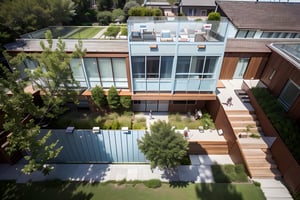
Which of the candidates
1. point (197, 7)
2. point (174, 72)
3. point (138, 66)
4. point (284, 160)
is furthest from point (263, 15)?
point (138, 66)

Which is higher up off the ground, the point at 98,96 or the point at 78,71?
the point at 78,71

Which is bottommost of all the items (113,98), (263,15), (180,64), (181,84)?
(113,98)

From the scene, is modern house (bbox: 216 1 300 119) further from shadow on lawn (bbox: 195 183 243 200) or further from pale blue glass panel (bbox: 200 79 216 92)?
shadow on lawn (bbox: 195 183 243 200)

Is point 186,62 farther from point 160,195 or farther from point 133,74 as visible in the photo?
point 160,195

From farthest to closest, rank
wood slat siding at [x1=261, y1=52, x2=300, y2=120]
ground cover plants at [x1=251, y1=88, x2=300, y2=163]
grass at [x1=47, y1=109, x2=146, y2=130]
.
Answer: grass at [x1=47, y1=109, x2=146, y2=130] → wood slat siding at [x1=261, y1=52, x2=300, y2=120] → ground cover plants at [x1=251, y1=88, x2=300, y2=163]

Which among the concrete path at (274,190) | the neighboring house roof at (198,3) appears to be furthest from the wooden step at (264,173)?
the neighboring house roof at (198,3)

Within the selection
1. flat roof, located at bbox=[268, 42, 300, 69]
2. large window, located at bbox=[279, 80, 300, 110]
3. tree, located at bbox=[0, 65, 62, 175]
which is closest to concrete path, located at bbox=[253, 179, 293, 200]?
large window, located at bbox=[279, 80, 300, 110]

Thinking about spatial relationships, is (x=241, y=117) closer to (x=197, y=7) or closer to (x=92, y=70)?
(x=92, y=70)
